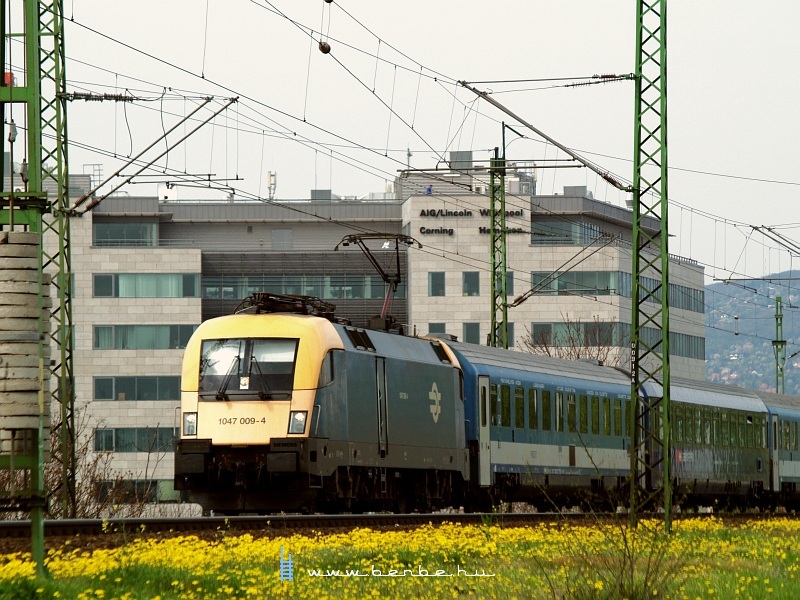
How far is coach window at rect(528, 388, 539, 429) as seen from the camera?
32.5m

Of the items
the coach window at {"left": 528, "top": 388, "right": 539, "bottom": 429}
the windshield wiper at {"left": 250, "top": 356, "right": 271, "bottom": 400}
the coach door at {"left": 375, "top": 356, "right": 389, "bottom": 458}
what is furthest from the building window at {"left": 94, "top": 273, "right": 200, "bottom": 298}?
the windshield wiper at {"left": 250, "top": 356, "right": 271, "bottom": 400}

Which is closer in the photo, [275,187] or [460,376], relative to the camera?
[460,376]

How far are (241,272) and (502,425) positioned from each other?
66816 millimetres

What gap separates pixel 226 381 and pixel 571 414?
40.6 feet

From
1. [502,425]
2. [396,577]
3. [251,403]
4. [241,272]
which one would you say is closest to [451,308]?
[241,272]

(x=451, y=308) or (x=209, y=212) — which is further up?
(x=209, y=212)

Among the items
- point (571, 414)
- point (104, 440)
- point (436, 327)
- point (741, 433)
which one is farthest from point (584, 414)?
point (436, 327)

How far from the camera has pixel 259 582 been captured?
1341cm

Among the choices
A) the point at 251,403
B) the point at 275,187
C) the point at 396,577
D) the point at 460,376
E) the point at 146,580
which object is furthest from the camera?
the point at 275,187

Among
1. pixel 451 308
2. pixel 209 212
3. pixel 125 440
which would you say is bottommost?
pixel 125 440

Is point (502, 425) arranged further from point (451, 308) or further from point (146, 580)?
point (451, 308)

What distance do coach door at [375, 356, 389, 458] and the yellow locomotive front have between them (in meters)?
1.60

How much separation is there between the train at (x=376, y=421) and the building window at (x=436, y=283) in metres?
58.9

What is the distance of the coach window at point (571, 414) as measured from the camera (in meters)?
34.3
